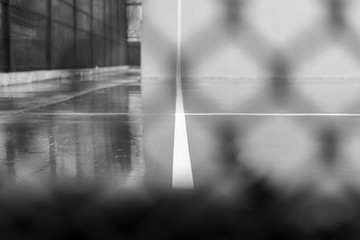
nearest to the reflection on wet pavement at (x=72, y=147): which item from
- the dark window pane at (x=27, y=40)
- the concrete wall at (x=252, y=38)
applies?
the dark window pane at (x=27, y=40)

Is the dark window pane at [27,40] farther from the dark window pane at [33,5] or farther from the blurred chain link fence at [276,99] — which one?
the blurred chain link fence at [276,99]

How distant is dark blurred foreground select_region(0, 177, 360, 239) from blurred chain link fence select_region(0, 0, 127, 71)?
12484 mm

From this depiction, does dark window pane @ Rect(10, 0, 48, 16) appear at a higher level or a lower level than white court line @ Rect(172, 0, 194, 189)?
higher

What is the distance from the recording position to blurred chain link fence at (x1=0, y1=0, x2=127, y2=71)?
624 inches

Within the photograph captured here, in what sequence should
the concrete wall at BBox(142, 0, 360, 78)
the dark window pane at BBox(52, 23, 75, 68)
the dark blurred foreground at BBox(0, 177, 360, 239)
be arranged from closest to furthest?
the dark blurred foreground at BBox(0, 177, 360, 239) → the dark window pane at BBox(52, 23, 75, 68) → the concrete wall at BBox(142, 0, 360, 78)

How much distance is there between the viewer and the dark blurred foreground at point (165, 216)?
2752mm

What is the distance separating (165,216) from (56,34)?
18.6 metres

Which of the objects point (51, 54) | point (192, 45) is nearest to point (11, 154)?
point (51, 54)

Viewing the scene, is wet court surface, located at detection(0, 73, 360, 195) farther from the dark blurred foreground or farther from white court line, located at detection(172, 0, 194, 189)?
the dark blurred foreground

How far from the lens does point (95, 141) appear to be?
5.68 metres

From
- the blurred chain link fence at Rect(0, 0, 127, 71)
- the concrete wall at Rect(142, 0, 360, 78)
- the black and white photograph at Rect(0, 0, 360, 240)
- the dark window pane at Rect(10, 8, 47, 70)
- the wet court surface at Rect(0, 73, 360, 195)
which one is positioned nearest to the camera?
the black and white photograph at Rect(0, 0, 360, 240)

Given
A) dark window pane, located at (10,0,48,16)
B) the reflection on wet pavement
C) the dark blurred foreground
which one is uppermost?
dark window pane, located at (10,0,48,16)

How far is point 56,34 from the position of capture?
20.9 meters

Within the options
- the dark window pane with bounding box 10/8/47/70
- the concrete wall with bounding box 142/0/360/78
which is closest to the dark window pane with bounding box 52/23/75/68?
the dark window pane with bounding box 10/8/47/70
